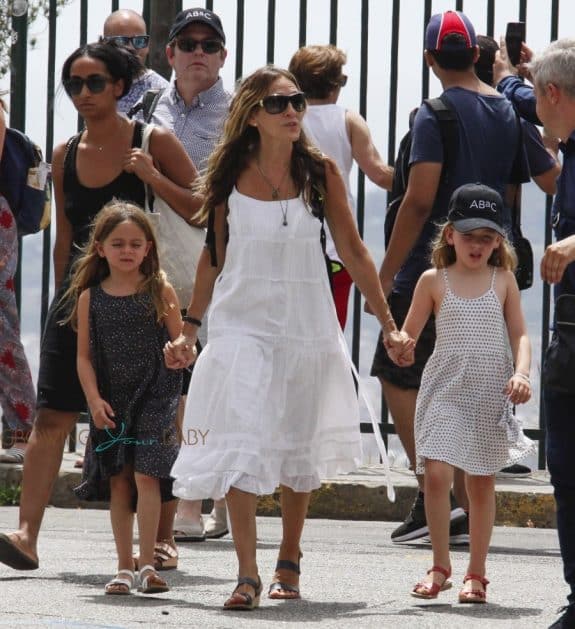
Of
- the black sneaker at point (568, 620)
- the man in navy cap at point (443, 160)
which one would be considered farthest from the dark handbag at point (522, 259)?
the black sneaker at point (568, 620)

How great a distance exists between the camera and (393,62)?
8.40 meters

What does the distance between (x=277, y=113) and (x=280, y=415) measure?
927mm

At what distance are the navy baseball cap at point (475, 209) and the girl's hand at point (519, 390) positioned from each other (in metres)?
0.58

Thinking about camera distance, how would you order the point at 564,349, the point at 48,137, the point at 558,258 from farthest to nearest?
the point at 48,137
the point at 564,349
the point at 558,258

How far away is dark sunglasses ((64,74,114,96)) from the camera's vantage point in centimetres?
608

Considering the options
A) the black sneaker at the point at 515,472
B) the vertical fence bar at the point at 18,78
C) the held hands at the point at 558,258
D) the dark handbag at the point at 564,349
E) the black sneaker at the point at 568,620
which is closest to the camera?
the held hands at the point at 558,258

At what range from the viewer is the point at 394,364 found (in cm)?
675

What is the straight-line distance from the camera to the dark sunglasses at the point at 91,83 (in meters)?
6.08

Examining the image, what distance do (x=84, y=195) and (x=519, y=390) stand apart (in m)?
1.74

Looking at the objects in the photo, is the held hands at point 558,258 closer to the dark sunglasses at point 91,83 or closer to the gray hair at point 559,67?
the gray hair at point 559,67

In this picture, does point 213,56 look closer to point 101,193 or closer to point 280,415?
point 101,193

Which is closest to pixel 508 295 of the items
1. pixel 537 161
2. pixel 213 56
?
pixel 537 161

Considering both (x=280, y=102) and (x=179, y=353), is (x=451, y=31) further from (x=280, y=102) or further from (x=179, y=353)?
(x=179, y=353)

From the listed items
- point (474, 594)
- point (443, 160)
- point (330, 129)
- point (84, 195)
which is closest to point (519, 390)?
point (474, 594)
